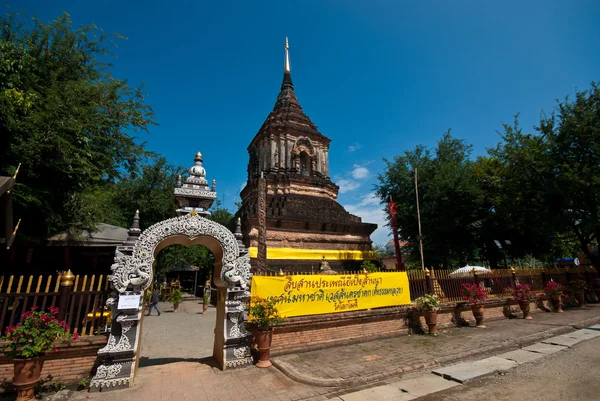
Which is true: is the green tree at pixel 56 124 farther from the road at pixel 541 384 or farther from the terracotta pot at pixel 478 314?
the terracotta pot at pixel 478 314

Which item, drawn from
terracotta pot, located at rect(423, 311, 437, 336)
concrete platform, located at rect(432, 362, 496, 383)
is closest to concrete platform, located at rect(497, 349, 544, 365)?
concrete platform, located at rect(432, 362, 496, 383)

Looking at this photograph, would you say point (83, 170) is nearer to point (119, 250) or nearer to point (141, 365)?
point (119, 250)

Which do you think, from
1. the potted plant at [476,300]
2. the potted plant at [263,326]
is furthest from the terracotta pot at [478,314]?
the potted plant at [263,326]

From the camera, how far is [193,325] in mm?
13555

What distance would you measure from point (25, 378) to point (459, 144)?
33479 millimetres

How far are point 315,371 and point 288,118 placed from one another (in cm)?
2110

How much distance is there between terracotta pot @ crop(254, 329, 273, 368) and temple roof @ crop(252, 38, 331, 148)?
61.5 feet

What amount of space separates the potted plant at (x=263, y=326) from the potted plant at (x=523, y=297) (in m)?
12.1

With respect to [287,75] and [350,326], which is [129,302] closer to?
[350,326]

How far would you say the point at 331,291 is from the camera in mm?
8953

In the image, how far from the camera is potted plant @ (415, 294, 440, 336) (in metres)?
10.0

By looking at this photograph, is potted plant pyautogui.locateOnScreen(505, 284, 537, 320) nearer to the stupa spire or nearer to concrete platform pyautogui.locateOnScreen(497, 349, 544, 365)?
concrete platform pyautogui.locateOnScreen(497, 349, 544, 365)

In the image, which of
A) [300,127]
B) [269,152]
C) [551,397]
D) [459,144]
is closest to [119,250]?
[551,397]

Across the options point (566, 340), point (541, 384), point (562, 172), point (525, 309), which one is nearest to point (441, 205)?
point (562, 172)
